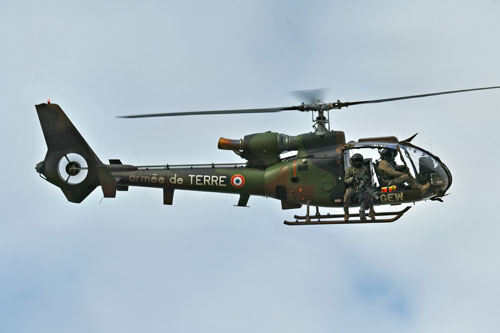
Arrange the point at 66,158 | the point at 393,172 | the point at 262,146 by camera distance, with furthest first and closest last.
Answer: the point at 66,158, the point at 262,146, the point at 393,172

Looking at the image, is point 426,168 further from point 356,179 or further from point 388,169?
point 356,179

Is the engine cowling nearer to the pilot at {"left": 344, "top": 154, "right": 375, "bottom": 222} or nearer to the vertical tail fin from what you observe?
the pilot at {"left": 344, "top": 154, "right": 375, "bottom": 222}

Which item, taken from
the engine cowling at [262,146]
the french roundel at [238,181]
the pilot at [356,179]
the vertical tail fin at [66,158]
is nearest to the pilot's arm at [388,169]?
the pilot at [356,179]

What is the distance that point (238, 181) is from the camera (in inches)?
829

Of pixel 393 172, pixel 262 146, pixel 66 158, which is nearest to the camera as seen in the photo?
pixel 393 172

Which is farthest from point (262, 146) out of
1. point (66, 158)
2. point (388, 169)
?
point (66, 158)

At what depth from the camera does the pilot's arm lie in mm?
19719

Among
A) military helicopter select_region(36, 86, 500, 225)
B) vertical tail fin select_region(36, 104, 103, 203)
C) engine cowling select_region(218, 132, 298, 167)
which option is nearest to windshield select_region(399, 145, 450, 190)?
military helicopter select_region(36, 86, 500, 225)

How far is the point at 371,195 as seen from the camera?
19.7 meters

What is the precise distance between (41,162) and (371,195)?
1131 cm

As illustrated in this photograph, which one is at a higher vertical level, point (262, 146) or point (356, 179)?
point (262, 146)

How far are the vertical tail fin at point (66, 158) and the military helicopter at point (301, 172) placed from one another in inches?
25.3

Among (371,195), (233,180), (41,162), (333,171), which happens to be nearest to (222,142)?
(233,180)

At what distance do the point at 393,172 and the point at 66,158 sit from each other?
11.0 meters
